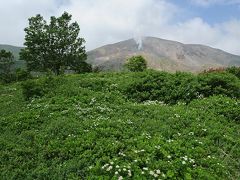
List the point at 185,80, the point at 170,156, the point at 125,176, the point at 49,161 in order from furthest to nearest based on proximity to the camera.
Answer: the point at 185,80, the point at 49,161, the point at 170,156, the point at 125,176

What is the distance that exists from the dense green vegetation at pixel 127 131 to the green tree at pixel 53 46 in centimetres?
3959

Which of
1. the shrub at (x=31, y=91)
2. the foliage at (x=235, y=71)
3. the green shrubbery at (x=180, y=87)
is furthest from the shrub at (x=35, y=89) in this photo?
→ the foliage at (x=235, y=71)

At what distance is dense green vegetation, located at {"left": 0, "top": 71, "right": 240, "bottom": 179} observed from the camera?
12.4m

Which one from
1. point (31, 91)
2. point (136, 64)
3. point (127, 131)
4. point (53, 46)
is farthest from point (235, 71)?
point (53, 46)

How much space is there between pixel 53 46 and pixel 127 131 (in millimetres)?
52142

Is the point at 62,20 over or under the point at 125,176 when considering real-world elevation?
over

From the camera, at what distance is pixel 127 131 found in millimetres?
15281

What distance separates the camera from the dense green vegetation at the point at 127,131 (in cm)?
1238

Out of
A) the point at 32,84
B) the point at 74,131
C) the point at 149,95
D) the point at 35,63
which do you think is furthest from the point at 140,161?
the point at 35,63

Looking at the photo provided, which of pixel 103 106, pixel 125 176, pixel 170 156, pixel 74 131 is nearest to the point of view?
pixel 125 176

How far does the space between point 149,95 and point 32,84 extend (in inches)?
308

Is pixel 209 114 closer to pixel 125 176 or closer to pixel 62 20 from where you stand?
pixel 125 176

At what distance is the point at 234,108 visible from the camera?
18594 millimetres

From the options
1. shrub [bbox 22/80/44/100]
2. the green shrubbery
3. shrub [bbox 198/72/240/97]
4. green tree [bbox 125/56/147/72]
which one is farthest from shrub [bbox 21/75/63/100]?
green tree [bbox 125/56/147/72]
